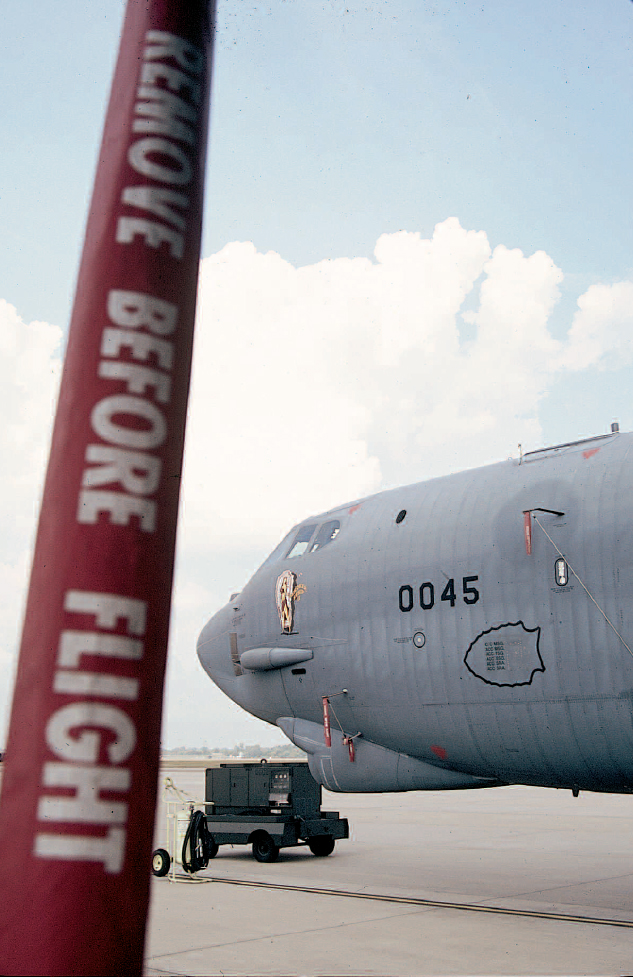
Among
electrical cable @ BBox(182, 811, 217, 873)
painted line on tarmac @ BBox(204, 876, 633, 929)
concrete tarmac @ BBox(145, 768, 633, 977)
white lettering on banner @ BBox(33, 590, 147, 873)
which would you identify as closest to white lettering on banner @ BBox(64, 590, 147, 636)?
white lettering on banner @ BBox(33, 590, 147, 873)

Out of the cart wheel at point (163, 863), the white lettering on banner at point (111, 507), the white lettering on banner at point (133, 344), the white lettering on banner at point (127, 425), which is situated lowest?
the cart wheel at point (163, 863)

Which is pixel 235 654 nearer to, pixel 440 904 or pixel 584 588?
pixel 440 904

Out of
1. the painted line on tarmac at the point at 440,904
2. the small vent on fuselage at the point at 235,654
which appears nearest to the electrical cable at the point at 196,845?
the painted line on tarmac at the point at 440,904

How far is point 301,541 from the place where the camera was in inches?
605

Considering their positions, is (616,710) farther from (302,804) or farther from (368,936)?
(302,804)

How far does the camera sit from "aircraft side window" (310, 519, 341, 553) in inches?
578

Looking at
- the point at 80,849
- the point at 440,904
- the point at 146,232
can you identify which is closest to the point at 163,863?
the point at 440,904

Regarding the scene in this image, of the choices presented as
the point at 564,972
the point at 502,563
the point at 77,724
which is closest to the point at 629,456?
the point at 502,563

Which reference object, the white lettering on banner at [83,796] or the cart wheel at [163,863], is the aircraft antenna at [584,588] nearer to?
the white lettering on banner at [83,796]

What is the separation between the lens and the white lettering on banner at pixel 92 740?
2502mm

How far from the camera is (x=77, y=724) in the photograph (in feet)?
8.43

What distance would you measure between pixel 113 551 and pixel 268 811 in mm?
16822

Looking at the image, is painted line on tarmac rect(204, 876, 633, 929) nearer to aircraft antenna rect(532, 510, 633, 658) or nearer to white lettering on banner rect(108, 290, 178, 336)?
aircraft antenna rect(532, 510, 633, 658)

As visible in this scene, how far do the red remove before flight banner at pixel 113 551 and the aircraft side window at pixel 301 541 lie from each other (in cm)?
1221
